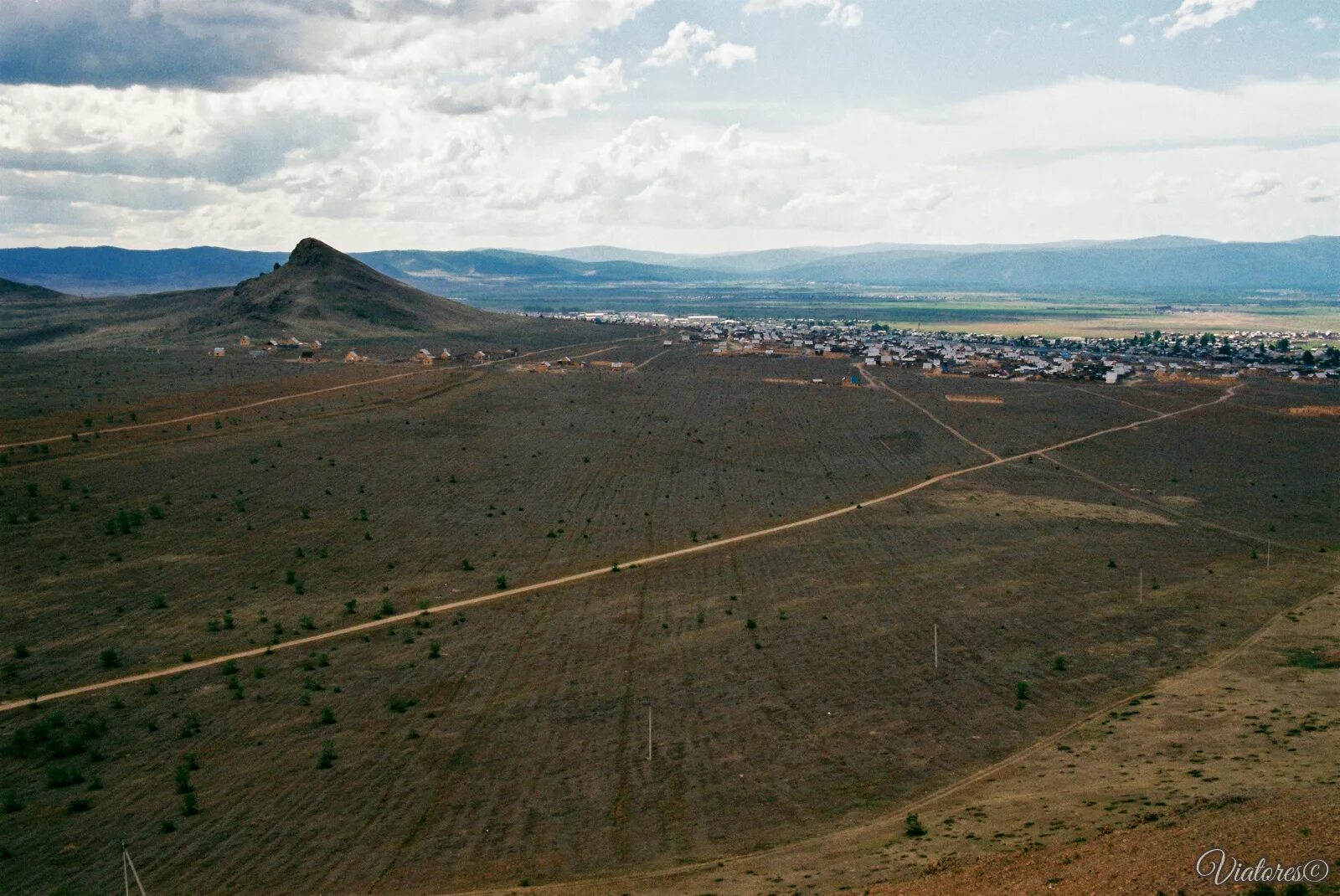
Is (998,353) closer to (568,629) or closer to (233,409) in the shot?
(233,409)

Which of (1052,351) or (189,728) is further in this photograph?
(1052,351)

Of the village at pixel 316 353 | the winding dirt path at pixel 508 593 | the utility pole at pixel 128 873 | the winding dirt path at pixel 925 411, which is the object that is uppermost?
the village at pixel 316 353

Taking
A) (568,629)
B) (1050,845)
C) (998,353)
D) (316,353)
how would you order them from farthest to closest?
(998,353) → (316,353) → (568,629) → (1050,845)

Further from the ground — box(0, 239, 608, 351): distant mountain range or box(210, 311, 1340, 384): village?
box(0, 239, 608, 351): distant mountain range

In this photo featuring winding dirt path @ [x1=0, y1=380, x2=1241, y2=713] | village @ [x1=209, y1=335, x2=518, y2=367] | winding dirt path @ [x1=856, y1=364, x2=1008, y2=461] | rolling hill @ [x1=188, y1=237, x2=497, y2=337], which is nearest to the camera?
winding dirt path @ [x1=0, y1=380, x2=1241, y2=713]

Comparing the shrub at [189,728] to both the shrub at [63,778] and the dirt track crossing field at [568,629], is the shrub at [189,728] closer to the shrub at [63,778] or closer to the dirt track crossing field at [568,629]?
the dirt track crossing field at [568,629]

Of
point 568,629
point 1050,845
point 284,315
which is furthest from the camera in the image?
point 284,315

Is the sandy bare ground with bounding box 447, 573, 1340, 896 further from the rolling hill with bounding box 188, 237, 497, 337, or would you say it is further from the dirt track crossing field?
the rolling hill with bounding box 188, 237, 497, 337

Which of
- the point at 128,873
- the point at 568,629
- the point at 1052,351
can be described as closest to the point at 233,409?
the point at 568,629

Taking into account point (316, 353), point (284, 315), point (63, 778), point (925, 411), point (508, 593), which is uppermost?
point (284, 315)

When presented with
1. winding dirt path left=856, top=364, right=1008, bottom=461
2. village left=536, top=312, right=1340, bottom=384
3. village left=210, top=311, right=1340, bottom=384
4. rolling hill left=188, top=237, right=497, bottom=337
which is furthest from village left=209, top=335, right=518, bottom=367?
winding dirt path left=856, top=364, right=1008, bottom=461

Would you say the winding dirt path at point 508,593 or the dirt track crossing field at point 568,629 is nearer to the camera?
the dirt track crossing field at point 568,629

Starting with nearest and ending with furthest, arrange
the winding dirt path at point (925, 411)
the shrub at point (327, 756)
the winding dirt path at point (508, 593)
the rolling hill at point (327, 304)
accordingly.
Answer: the shrub at point (327, 756)
the winding dirt path at point (508, 593)
the winding dirt path at point (925, 411)
the rolling hill at point (327, 304)

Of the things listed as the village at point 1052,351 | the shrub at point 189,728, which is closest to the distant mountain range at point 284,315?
the village at point 1052,351
